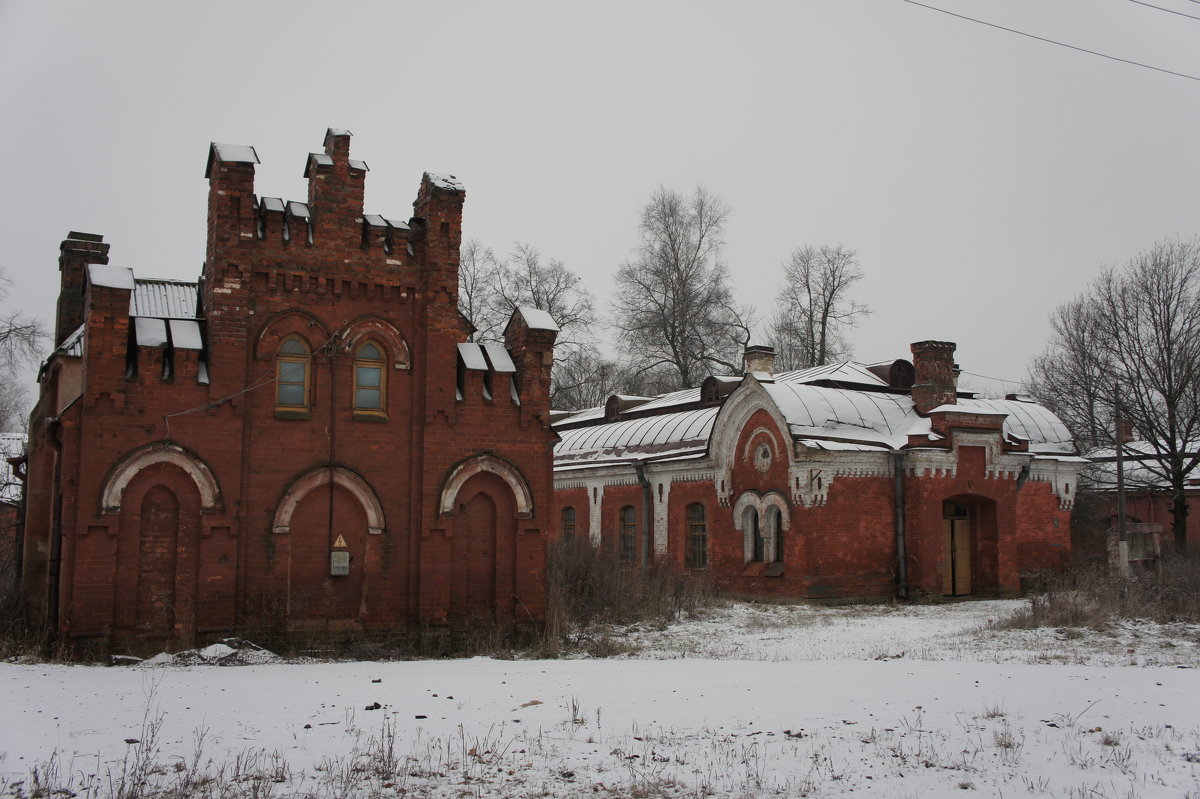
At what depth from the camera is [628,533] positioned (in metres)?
28.8

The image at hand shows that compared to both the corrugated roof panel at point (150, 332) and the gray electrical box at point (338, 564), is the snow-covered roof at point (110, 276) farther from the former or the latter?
the gray electrical box at point (338, 564)

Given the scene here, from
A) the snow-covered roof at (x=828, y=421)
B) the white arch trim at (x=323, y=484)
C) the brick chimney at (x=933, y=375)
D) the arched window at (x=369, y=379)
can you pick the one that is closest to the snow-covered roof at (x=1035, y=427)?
the snow-covered roof at (x=828, y=421)

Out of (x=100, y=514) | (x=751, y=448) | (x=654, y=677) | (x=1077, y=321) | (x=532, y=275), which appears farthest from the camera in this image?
(x=532, y=275)

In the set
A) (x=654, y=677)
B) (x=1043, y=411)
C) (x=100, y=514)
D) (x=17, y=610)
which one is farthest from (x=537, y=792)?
(x=1043, y=411)

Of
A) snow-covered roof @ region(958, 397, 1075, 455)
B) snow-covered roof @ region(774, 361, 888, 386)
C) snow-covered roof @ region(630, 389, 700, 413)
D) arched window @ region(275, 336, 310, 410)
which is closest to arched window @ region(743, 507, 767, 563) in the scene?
snow-covered roof @ region(774, 361, 888, 386)

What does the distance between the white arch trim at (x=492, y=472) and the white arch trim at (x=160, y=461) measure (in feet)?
10.4

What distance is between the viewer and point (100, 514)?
12727 millimetres

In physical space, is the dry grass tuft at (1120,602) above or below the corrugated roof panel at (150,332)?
below

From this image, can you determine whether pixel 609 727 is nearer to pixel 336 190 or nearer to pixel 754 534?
pixel 336 190

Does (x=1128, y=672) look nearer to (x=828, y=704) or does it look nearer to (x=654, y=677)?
(x=828, y=704)

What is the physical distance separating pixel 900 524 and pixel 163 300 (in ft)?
54.0

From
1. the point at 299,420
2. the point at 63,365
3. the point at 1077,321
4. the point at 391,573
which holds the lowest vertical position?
the point at 391,573

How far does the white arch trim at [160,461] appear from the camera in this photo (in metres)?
12.8

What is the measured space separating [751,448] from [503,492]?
403 inches
